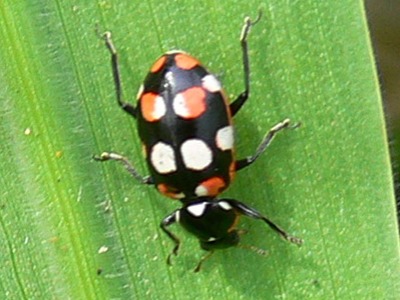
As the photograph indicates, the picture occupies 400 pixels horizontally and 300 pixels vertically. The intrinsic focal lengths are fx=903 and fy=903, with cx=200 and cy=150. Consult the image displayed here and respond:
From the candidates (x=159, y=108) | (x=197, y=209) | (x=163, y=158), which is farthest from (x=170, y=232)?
(x=159, y=108)

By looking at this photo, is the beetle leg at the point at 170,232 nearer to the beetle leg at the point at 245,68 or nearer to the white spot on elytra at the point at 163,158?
the white spot on elytra at the point at 163,158

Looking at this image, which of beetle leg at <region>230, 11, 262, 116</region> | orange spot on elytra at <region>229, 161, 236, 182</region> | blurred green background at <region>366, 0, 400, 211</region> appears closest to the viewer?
beetle leg at <region>230, 11, 262, 116</region>

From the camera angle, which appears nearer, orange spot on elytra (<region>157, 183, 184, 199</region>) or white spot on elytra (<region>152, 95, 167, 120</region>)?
white spot on elytra (<region>152, 95, 167, 120</region>)

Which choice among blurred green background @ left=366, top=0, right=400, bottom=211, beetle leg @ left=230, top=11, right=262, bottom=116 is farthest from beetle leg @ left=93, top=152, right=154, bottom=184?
blurred green background @ left=366, top=0, right=400, bottom=211

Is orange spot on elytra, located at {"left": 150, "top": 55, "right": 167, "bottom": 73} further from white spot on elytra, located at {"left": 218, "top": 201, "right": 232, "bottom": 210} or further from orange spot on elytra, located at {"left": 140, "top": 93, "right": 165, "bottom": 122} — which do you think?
white spot on elytra, located at {"left": 218, "top": 201, "right": 232, "bottom": 210}

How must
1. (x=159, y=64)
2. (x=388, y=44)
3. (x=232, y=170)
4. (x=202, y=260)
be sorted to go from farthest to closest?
(x=388, y=44) → (x=202, y=260) → (x=232, y=170) → (x=159, y=64)

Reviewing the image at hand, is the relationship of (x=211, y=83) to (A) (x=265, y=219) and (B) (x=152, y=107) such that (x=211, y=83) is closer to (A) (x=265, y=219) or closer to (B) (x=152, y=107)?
(B) (x=152, y=107)

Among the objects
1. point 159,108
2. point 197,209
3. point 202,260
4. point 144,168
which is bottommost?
point 202,260

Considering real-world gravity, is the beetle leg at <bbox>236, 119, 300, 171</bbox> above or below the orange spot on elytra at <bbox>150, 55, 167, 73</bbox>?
below
